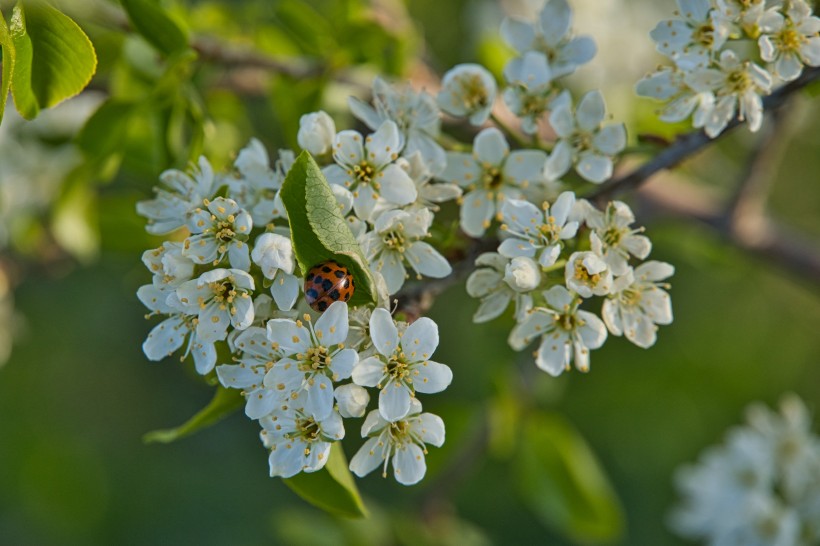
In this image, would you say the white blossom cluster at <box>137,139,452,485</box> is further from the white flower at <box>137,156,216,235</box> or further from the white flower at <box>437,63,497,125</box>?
the white flower at <box>437,63,497,125</box>

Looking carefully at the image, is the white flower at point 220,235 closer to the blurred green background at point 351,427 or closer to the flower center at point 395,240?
the flower center at point 395,240

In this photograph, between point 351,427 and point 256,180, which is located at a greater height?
point 256,180

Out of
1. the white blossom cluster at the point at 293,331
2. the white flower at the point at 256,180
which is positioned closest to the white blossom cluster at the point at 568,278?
the white blossom cluster at the point at 293,331

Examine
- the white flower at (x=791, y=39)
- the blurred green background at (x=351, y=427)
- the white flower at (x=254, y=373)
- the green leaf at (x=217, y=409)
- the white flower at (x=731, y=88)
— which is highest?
the white flower at (x=791, y=39)

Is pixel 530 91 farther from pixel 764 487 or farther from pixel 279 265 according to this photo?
pixel 764 487

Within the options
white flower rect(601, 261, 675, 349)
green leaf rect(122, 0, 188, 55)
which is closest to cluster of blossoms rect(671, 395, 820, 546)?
white flower rect(601, 261, 675, 349)

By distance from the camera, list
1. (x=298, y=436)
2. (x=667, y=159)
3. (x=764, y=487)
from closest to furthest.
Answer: (x=298, y=436)
(x=667, y=159)
(x=764, y=487)

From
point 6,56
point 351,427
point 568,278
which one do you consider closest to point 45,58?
point 6,56
